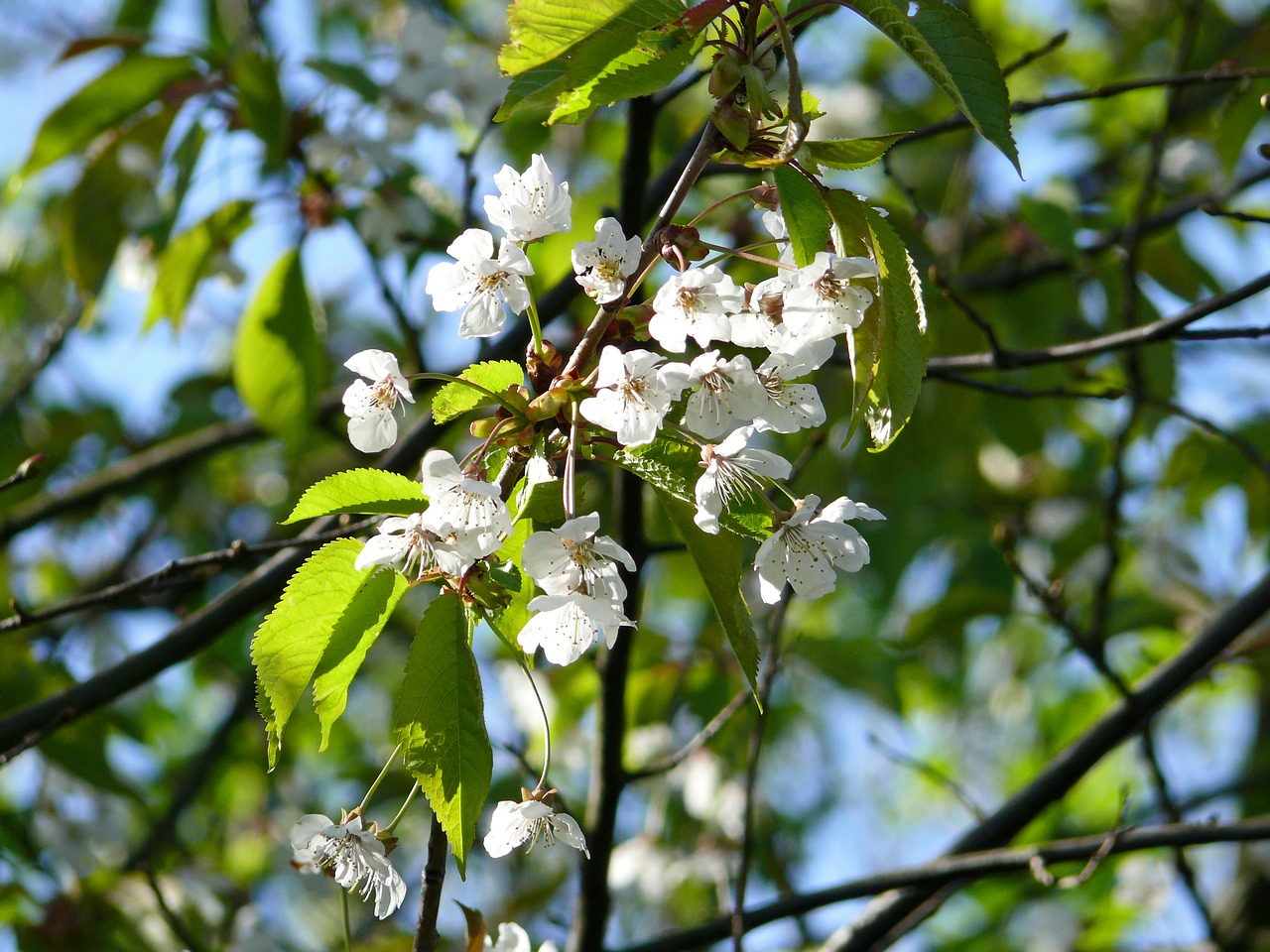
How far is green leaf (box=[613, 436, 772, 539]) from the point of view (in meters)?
1.26

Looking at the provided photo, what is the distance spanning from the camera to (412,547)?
1.28 meters

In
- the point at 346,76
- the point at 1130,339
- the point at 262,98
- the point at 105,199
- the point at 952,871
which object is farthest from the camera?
the point at 105,199

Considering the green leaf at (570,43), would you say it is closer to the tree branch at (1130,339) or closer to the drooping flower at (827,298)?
the drooping flower at (827,298)

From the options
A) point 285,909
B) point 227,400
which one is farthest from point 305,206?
point 285,909

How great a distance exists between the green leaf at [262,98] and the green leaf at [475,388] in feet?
5.43

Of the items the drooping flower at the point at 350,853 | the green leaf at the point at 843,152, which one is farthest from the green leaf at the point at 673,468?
the drooping flower at the point at 350,853

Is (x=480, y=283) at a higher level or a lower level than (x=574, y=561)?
higher

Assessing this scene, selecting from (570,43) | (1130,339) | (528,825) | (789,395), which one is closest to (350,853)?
(528,825)

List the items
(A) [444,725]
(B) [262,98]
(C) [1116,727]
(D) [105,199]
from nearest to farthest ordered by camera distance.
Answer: (A) [444,725], (C) [1116,727], (B) [262,98], (D) [105,199]

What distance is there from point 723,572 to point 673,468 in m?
0.13

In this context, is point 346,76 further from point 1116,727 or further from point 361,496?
point 1116,727

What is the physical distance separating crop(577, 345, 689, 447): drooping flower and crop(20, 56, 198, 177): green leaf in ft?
7.36

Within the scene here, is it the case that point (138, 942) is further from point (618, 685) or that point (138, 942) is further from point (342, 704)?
point (342, 704)

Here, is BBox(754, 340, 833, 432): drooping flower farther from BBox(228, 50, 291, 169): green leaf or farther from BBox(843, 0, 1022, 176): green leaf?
BBox(228, 50, 291, 169): green leaf
